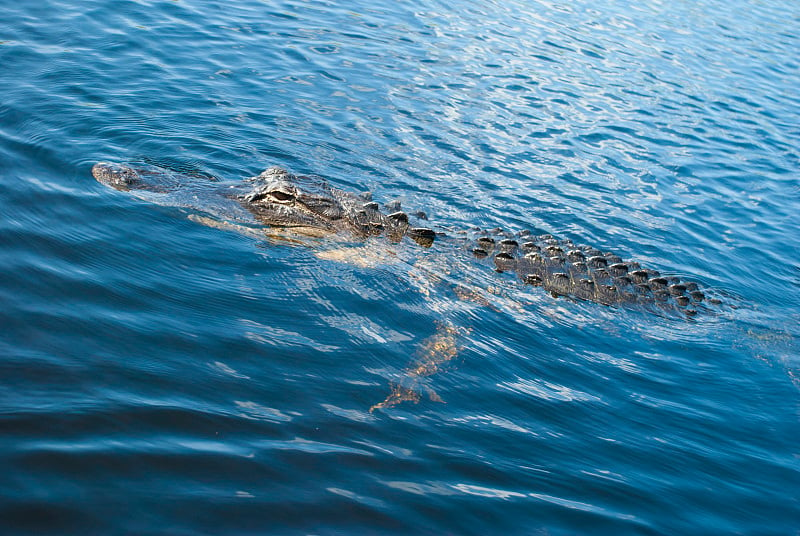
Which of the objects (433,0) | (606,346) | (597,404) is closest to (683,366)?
(606,346)

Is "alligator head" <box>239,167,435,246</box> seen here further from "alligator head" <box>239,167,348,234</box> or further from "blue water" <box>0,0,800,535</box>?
"blue water" <box>0,0,800,535</box>

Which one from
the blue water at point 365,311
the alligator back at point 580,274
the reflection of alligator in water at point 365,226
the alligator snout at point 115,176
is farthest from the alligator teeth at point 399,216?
the alligator snout at point 115,176

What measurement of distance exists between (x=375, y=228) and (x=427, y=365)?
2.07m

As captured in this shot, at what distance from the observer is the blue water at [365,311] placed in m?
3.54

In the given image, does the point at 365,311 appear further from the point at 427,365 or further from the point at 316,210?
the point at 316,210

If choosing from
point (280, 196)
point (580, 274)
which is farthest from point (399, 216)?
point (580, 274)

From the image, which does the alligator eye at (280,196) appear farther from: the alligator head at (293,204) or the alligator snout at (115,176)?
the alligator snout at (115,176)

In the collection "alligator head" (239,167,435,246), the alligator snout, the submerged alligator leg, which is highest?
the alligator snout

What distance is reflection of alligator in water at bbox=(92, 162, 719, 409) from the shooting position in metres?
6.26

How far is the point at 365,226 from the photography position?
662 cm

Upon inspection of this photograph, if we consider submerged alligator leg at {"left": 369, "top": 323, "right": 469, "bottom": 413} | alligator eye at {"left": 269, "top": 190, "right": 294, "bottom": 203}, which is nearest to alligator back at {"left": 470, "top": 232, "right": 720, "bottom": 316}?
submerged alligator leg at {"left": 369, "top": 323, "right": 469, "bottom": 413}

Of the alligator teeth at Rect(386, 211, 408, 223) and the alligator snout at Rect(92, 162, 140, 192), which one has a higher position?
the alligator snout at Rect(92, 162, 140, 192)

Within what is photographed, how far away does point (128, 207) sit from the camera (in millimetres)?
5855

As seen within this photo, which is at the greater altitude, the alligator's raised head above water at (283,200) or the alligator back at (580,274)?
the alligator's raised head above water at (283,200)
